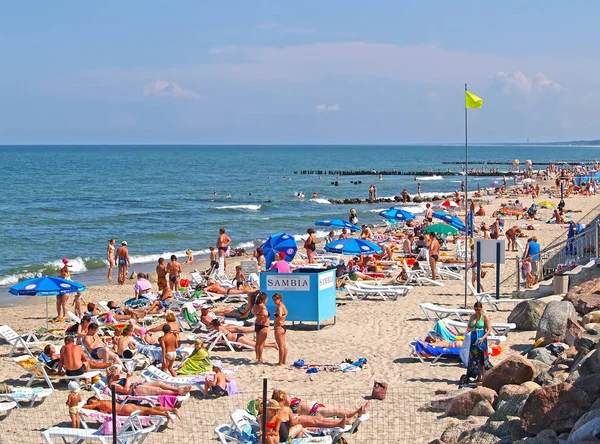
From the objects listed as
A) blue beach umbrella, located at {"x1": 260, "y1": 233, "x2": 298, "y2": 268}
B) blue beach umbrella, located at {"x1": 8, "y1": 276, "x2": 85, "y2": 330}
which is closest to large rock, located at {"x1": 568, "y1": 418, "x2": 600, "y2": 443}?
blue beach umbrella, located at {"x1": 8, "y1": 276, "x2": 85, "y2": 330}

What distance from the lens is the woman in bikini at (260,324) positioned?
12287 mm

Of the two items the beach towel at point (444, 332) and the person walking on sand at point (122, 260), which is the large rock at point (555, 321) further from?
the person walking on sand at point (122, 260)

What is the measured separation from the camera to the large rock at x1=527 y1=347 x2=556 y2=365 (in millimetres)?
10605

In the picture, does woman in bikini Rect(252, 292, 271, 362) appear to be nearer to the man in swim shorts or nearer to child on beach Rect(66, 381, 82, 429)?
the man in swim shorts

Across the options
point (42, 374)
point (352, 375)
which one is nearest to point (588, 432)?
point (352, 375)

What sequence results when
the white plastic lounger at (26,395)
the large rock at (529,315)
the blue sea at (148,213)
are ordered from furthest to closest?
the blue sea at (148,213), the large rock at (529,315), the white plastic lounger at (26,395)

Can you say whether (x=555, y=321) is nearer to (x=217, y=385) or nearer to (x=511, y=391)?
(x=511, y=391)

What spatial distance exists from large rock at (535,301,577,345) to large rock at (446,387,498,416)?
9.73 ft

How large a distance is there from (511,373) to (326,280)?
5.79 m

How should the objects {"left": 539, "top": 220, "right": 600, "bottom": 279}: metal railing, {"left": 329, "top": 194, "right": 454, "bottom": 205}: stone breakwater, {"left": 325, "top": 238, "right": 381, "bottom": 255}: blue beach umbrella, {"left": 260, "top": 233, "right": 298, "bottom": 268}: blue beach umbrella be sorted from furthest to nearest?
1. {"left": 329, "top": 194, "right": 454, "bottom": 205}: stone breakwater
2. {"left": 325, "top": 238, "right": 381, "bottom": 255}: blue beach umbrella
3. {"left": 260, "top": 233, "right": 298, "bottom": 268}: blue beach umbrella
4. {"left": 539, "top": 220, "right": 600, "bottom": 279}: metal railing

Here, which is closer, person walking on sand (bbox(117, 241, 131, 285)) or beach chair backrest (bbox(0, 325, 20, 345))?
beach chair backrest (bbox(0, 325, 20, 345))

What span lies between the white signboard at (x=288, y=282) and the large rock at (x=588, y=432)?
848cm

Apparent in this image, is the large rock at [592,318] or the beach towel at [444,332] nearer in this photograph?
the large rock at [592,318]

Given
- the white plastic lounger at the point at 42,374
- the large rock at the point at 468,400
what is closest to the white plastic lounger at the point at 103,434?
the white plastic lounger at the point at 42,374
